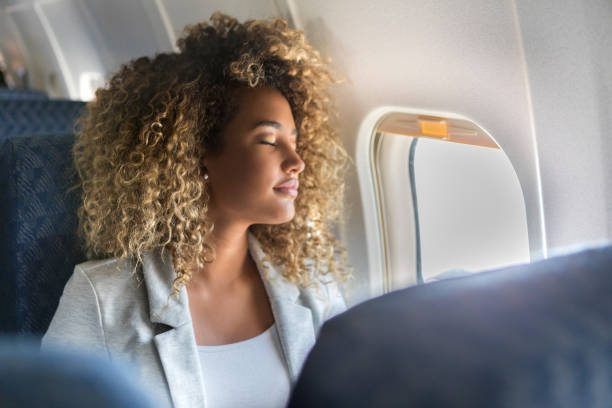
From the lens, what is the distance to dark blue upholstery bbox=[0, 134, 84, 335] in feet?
4.88

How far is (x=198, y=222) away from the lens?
1.57 m

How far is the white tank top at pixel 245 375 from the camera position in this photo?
4.66 feet

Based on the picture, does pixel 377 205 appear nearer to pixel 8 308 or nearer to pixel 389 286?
pixel 389 286

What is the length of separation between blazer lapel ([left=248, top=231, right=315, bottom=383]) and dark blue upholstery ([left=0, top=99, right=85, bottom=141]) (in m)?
1.12

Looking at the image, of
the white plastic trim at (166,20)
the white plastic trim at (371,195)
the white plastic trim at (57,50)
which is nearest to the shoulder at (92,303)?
the white plastic trim at (371,195)

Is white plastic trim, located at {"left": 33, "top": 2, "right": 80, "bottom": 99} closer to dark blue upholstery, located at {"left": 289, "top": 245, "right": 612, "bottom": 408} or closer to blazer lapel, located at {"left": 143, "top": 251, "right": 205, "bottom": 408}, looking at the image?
blazer lapel, located at {"left": 143, "top": 251, "right": 205, "bottom": 408}

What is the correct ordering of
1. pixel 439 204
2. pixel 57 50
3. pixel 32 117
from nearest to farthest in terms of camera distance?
pixel 439 204 → pixel 32 117 → pixel 57 50

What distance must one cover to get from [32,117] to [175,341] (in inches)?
51.4

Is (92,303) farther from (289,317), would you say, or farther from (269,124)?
(269,124)

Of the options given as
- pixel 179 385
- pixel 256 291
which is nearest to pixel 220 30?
pixel 256 291

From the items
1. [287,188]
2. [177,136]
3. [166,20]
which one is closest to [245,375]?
[287,188]

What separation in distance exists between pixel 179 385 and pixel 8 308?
1.71 feet

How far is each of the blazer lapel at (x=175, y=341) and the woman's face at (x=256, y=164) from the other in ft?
0.84

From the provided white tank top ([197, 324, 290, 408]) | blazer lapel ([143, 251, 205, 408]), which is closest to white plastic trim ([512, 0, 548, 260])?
white tank top ([197, 324, 290, 408])
